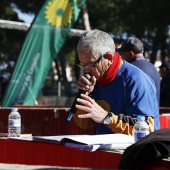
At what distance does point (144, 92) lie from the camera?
14.8ft

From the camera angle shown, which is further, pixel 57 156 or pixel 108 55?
pixel 108 55

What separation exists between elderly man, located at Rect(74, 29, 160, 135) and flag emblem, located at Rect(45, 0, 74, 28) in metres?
9.77

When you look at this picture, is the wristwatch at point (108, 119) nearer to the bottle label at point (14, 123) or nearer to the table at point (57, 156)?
the table at point (57, 156)

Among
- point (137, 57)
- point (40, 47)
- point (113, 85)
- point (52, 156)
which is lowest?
point (52, 156)

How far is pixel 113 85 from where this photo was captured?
4.68 metres

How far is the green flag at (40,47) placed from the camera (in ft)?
46.5

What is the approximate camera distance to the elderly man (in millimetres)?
4426

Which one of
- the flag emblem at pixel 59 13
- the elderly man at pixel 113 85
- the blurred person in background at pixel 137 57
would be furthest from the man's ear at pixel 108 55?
the flag emblem at pixel 59 13

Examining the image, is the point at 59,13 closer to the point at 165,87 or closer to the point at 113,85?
the point at 165,87

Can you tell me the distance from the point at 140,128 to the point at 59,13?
426 inches

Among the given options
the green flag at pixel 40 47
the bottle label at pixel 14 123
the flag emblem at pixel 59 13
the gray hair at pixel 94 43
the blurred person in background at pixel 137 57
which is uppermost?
the flag emblem at pixel 59 13

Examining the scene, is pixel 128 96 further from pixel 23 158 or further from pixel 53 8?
pixel 53 8

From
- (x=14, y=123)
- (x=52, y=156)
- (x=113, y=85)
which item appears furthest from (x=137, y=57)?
(x=52, y=156)

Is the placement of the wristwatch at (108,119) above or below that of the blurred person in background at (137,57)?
below
